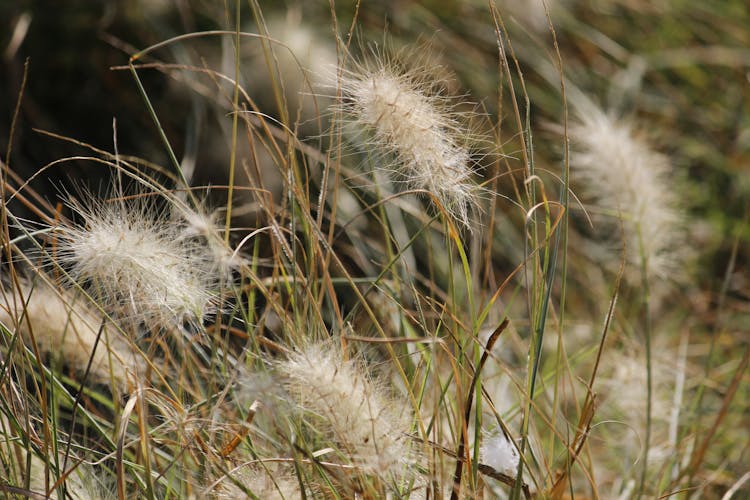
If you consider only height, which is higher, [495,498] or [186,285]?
[186,285]

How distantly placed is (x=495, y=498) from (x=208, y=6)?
50.1 inches

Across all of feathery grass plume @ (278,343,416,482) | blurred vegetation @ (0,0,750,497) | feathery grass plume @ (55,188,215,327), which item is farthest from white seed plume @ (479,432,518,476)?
blurred vegetation @ (0,0,750,497)

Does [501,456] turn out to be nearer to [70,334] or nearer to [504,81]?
[70,334]

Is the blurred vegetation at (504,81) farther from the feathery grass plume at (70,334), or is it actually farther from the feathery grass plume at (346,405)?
the feathery grass plume at (346,405)

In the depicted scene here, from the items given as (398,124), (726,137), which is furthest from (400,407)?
(726,137)

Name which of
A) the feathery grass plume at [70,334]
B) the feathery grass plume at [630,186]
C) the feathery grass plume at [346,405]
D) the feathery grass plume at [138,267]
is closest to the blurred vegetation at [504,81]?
the feathery grass plume at [630,186]

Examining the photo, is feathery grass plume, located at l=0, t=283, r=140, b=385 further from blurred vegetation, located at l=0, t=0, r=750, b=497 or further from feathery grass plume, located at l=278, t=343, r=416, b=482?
blurred vegetation, located at l=0, t=0, r=750, b=497

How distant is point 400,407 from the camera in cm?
74

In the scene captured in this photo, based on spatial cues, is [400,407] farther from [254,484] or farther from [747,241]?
[747,241]

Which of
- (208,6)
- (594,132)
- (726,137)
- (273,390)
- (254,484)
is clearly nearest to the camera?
(273,390)

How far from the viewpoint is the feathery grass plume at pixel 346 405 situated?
24.2 inches

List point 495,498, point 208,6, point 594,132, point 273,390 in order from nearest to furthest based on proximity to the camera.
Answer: point 273,390 < point 495,498 < point 594,132 < point 208,6

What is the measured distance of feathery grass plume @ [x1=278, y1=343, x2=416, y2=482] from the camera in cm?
61

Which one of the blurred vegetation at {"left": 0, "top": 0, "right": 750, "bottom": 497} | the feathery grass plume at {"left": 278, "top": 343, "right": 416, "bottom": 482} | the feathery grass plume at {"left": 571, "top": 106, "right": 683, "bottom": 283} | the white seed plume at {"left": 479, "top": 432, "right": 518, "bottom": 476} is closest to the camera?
the feathery grass plume at {"left": 278, "top": 343, "right": 416, "bottom": 482}
